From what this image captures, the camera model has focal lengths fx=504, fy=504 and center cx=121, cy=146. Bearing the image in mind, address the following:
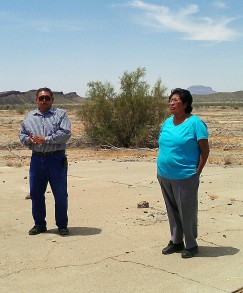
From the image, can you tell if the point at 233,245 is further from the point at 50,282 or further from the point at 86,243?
the point at 50,282

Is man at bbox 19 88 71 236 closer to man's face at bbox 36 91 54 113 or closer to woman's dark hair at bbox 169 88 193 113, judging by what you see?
man's face at bbox 36 91 54 113

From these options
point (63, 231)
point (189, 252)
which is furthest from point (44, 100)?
point (189, 252)

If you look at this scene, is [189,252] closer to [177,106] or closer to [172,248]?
[172,248]

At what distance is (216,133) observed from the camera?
103 ft

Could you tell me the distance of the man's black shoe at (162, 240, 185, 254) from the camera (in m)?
5.97

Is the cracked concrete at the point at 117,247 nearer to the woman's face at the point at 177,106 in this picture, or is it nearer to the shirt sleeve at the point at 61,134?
the shirt sleeve at the point at 61,134

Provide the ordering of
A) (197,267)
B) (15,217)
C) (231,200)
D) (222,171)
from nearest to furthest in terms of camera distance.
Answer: (197,267), (15,217), (231,200), (222,171)

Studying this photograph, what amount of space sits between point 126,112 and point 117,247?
18124mm

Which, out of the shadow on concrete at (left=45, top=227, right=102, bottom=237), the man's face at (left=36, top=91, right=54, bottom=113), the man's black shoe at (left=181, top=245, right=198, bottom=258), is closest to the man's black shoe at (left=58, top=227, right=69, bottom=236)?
the shadow on concrete at (left=45, top=227, right=102, bottom=237)

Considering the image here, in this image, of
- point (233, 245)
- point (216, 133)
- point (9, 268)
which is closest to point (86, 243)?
point (9, 268)

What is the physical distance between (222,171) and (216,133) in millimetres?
18394

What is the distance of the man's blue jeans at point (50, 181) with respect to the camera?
6.74 m

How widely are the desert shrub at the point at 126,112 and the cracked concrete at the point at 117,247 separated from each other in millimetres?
13438

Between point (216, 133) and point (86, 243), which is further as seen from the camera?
point (216, 133)
